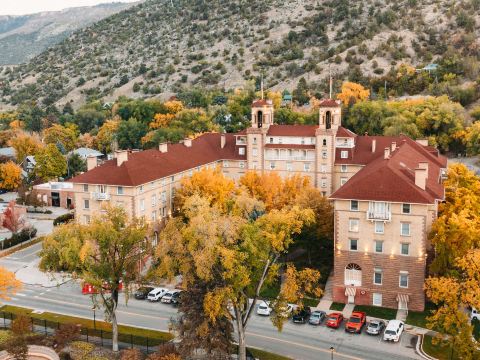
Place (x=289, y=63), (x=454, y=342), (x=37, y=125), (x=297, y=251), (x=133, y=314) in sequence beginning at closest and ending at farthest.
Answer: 1. (x=454, y=342)
2. (x=133, y=314)
3. (x=297, y=251)
4. (x=37, y=125)
5. (x=289, y=63)

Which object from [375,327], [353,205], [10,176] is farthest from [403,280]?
[10,176]

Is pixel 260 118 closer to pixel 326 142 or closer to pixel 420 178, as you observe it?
pixel 326 142

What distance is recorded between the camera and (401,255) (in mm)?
52969

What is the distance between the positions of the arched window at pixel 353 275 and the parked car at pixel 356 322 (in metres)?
4.00

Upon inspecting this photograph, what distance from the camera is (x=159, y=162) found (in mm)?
75250

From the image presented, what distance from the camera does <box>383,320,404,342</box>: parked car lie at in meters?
47.3

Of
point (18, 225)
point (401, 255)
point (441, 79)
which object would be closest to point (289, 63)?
point (441, 79)

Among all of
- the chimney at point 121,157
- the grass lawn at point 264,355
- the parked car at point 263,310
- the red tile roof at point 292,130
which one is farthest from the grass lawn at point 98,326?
the red tile roof at point 292,130

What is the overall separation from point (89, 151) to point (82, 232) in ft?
313

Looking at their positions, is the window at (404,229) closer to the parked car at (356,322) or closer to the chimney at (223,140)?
the parked car at (356,322)

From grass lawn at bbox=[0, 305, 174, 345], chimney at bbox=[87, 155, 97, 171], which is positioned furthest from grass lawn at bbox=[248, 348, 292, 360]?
chimney at bbox=[87, 155, 97, 171]

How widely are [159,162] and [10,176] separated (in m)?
54.5

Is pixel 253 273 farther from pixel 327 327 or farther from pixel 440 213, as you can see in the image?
pixel 440 213

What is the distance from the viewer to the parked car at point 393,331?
155 ft
